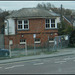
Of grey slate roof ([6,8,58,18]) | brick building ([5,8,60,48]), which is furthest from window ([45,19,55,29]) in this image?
grey slate roof ([6,8,58,18])

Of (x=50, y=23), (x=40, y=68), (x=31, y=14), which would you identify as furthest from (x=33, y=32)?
(x=40, y=68)

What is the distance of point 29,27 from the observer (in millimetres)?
28766

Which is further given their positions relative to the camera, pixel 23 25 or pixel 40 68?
pixel 23 25

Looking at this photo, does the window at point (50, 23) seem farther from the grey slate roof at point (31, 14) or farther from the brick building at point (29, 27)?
the grey slate roof at point (31, 14)

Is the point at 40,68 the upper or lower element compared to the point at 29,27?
lower

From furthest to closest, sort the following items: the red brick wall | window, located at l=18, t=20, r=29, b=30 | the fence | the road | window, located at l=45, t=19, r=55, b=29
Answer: window, located at l=45, t=19, r=55, b=29 < the red brick wall < window, located at l=18, t=20, r=29, b=30 < the fence < the road

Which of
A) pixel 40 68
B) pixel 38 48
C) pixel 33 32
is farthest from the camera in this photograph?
pixel 33 32

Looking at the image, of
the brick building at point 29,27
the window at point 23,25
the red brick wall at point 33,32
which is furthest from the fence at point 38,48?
the window at point 23,25

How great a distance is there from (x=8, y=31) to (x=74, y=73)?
2095 cm

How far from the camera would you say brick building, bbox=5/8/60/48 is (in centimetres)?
2861

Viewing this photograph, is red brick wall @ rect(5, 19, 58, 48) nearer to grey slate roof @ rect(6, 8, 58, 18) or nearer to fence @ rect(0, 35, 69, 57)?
grey slate roof @ rect(6, 8, 58, 18)

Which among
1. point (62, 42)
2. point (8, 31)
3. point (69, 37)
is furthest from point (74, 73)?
point (8, 31)

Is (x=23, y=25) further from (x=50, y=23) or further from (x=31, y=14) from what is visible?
(x=50, y=23)

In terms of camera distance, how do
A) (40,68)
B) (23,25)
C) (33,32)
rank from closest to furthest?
(40,68), (23,25), (33,32)
